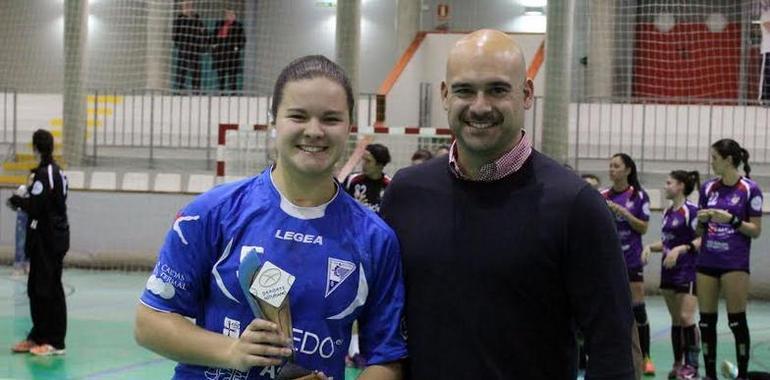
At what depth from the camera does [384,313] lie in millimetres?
2604

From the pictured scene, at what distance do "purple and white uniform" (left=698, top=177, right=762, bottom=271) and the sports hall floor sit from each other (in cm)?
99

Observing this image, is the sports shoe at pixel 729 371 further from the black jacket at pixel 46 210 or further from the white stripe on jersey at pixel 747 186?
the black jacket at pixel 46 210

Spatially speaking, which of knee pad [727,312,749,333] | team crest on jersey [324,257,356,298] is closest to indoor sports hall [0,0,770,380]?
knee pad [727,312,749,333]

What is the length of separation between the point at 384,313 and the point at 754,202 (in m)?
6.12

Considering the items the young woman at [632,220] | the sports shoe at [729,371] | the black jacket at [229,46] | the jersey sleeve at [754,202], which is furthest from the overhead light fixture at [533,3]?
the sports shoe at [729,371]

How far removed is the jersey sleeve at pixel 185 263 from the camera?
246 cm

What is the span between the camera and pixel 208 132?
15.8 m

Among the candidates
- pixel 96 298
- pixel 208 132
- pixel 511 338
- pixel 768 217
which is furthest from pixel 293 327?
pixel 208 132

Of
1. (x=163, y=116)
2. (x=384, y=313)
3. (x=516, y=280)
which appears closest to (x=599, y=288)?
(x=516, y=280)

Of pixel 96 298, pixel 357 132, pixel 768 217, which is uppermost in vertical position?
pixel 357 132

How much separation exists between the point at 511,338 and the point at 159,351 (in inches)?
31.1

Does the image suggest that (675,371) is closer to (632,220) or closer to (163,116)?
(632,220)

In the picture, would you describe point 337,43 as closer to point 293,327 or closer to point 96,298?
point 96,298

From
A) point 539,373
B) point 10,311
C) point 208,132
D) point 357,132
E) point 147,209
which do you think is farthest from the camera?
point 208,132
